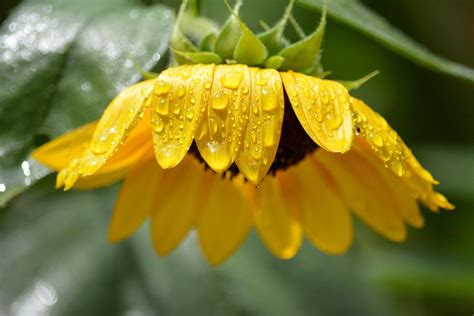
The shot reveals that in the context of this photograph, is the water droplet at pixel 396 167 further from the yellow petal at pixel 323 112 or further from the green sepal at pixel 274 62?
the green sepal at pixel 274 62

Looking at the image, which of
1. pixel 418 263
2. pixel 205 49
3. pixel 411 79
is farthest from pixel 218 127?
pixel 411 79

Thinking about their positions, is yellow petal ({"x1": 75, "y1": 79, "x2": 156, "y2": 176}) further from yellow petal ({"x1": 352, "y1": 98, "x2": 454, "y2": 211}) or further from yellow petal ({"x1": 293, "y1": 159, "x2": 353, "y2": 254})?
yellow petal ({"x1": 293, "y1": 159, "x2": 353, "y2": 254})

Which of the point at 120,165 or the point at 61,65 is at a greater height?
the point at 61,65

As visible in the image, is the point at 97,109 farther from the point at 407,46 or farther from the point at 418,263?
the point at 418,263

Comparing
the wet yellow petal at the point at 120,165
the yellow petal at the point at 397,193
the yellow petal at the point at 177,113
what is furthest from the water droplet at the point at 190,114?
the yellow petal at the point at 397,193

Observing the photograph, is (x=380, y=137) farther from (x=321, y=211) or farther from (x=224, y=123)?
(x=321, y=211)

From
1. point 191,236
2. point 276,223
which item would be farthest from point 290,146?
point 191,236
